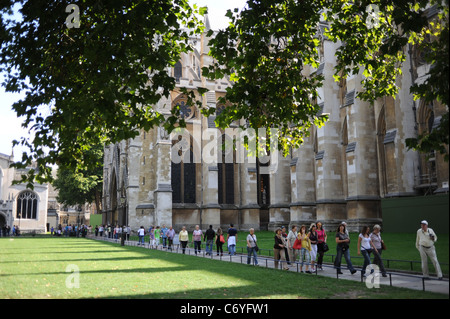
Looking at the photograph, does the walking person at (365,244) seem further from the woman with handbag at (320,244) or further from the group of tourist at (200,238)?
the group of tourist at (200,238)

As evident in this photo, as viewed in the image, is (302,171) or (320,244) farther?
(302,171)

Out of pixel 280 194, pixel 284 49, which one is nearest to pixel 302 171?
pixel 280 194

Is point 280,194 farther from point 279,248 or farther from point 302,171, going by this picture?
point 279,248

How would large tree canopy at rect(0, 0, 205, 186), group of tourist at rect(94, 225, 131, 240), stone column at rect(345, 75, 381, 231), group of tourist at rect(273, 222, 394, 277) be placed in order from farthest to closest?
group of tourist at rect(94, 225, 131, 240) < stone column at rect(345, 75, 381, 231) < group of tourist at rect(273, 222, 394, 277) < large tree canopy at rect(0, 0, 205, 186)

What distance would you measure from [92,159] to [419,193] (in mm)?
17397

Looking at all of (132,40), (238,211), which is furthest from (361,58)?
(238,211)

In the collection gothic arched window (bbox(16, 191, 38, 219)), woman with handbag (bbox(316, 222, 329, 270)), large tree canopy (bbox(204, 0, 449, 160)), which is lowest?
woman with handbag (bbox(316, 222, 329, 270))

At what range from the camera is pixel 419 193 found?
21.6 metres

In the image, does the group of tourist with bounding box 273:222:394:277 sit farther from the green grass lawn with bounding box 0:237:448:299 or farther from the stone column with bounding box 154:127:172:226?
the stone column with bounding box 154:127:172:226

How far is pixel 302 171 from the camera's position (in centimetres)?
3064

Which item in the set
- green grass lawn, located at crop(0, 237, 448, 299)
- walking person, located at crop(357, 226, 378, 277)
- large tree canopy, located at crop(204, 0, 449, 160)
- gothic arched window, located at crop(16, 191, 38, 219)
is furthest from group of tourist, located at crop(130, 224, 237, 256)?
gothic arched window, located at crop(16, 191, 38, 219)

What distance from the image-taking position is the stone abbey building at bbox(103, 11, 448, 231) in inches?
870

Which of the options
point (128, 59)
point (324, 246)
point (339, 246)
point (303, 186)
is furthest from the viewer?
point (303, 186)
